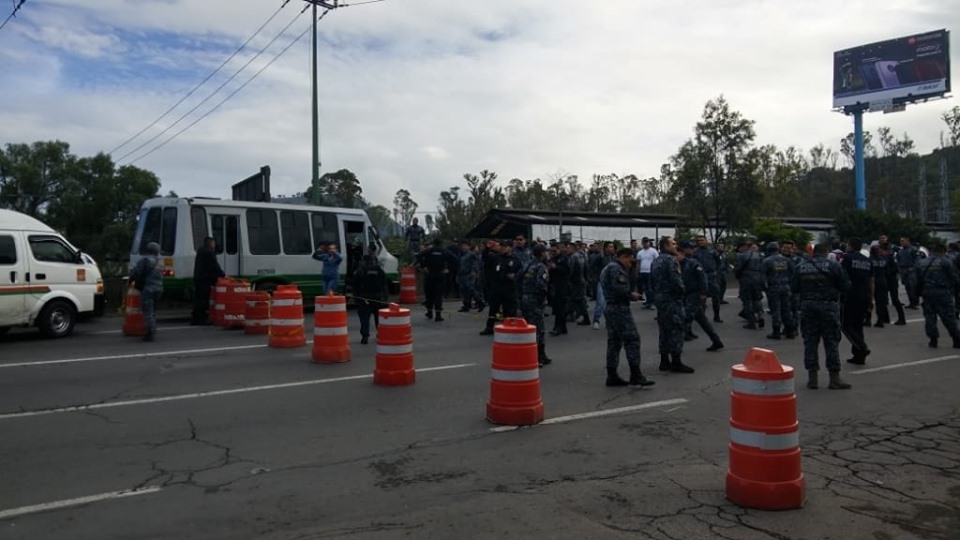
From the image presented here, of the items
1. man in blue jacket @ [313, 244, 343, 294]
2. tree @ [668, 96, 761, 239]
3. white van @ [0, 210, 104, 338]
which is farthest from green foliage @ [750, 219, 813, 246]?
white van @ [0, 210, 104, 338]

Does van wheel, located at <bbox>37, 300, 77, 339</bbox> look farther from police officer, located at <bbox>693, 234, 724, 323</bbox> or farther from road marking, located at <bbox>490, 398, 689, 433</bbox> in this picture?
police officer, located at <bbox>693, 234, 724, 323</bbox>

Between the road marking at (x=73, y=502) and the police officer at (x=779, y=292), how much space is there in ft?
36.9

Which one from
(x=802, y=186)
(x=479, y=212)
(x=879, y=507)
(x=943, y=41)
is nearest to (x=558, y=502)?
(x=879, y=507)

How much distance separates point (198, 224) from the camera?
626 inches

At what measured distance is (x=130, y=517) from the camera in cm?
459

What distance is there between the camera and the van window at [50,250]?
42.2ft

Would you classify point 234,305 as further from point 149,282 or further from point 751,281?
point 751,281

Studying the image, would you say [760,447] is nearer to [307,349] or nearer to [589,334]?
[307,349]

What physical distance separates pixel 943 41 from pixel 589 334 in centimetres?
5575

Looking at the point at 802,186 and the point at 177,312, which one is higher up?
the point at 802,186

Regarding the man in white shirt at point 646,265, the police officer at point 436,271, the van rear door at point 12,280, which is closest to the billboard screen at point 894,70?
the man in white shirt at point 646,265

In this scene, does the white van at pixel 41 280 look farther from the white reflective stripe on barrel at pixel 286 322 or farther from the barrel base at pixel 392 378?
the barrel base at pixel 392 378

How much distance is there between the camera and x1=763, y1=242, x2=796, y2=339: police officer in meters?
13.1

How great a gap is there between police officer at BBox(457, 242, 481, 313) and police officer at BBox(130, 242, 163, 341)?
310 inches
